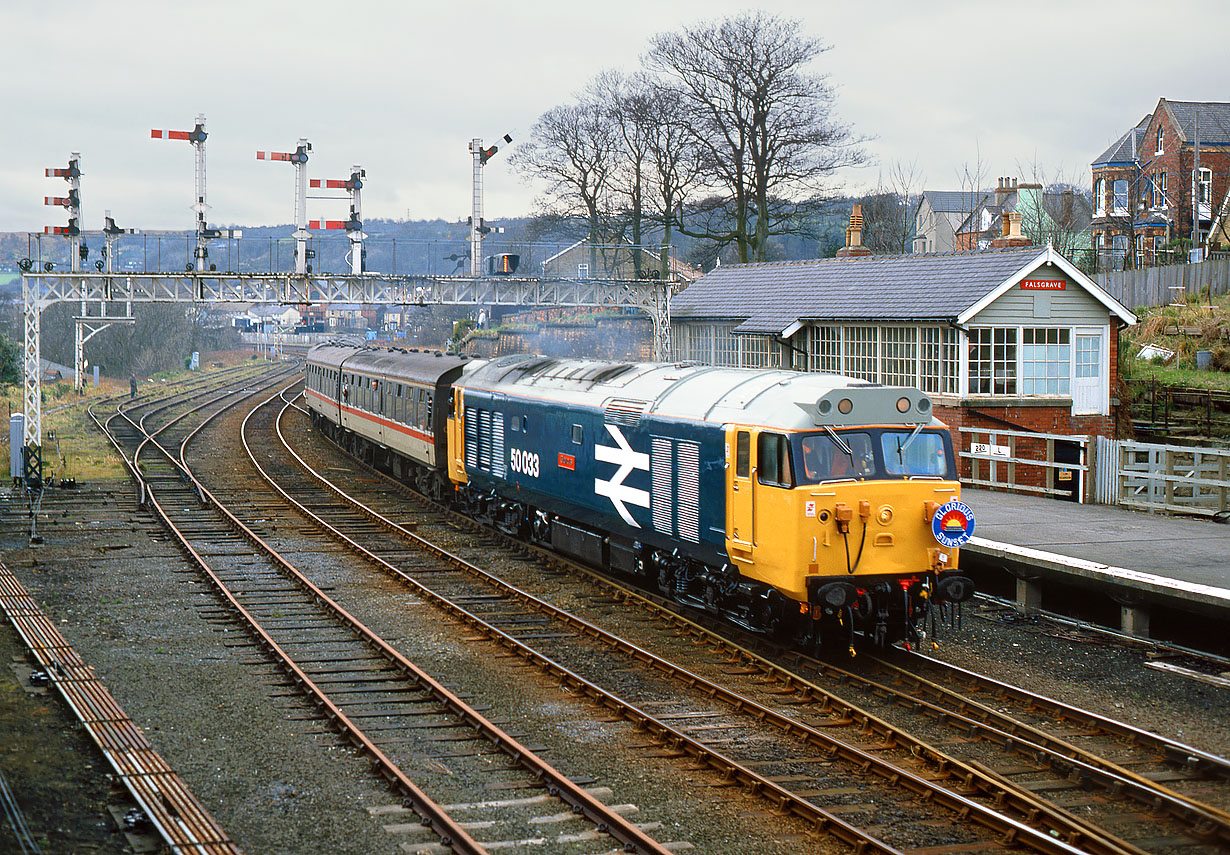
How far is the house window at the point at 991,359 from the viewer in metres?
23.0

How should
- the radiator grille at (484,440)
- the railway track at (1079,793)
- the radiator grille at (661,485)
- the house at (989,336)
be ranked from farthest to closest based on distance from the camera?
the house at (989,336), the radiator grille at (484,440), the radiator grille at (661,485), the railway track at (1079,793)

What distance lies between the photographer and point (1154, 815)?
347 inches

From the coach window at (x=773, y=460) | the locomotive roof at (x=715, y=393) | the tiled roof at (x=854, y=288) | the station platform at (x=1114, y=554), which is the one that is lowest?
the station platform at (x=1114, y=554)

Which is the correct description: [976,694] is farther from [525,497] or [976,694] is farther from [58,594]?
[58,594]

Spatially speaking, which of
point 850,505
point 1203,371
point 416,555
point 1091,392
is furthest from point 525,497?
point 1203,371

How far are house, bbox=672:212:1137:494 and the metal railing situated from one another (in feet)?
1.50

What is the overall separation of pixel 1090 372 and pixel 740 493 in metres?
13.5

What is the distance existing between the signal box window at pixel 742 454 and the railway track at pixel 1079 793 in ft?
9.11

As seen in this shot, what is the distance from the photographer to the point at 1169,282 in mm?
41688

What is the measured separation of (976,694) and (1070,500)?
408 inches

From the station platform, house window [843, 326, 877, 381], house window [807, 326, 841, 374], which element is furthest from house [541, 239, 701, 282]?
the station platform

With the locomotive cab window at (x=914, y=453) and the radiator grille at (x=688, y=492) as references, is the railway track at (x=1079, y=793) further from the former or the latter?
the radiator grille at (x=688, y=492)

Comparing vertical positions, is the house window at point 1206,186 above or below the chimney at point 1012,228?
above

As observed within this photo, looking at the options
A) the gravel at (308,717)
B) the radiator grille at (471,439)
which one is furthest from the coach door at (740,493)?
the radiator grille at (471,439)
